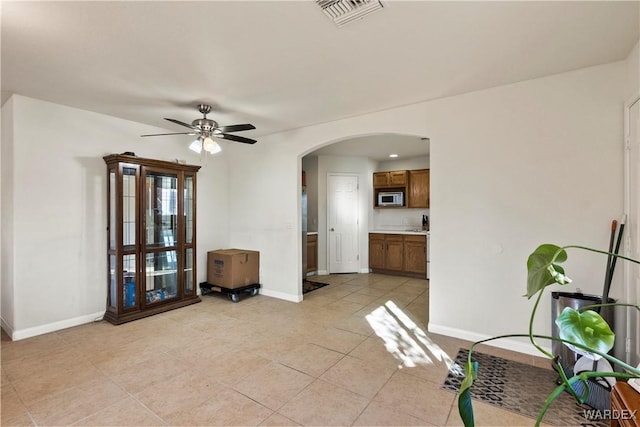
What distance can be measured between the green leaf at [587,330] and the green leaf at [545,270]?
0.32 ft

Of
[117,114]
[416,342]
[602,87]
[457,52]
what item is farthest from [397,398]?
[117,114]

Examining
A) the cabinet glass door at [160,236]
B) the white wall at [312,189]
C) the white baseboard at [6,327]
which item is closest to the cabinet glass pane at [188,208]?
the cabinet glass door at [160,236]

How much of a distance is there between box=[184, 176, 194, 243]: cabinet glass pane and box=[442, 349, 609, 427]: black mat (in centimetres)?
368

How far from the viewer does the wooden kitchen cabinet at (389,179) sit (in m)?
6.53

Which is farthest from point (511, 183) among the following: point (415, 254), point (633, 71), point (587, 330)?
point (415, 254)

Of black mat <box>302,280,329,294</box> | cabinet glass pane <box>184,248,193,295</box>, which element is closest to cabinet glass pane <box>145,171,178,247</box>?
cabinet glass pane <box>184,248,193,295</box>

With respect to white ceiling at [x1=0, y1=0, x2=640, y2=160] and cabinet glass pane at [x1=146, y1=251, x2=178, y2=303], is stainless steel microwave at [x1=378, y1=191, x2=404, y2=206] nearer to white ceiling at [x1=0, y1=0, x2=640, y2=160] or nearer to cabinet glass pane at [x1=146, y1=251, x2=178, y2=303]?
white ceiling at [x1=0, y1=0, x2=640, y2=160]

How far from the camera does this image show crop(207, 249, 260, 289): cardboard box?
177 inches

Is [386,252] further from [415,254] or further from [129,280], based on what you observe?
[129,280]

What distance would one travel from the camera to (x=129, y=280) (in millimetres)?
3686

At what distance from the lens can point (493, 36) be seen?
2.13 metres

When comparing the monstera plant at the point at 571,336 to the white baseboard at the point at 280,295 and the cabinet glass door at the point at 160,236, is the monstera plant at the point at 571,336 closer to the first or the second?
the white baseboard at the point at 280,295

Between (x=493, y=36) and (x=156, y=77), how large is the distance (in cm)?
281

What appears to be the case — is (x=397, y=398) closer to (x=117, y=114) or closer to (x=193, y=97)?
(x=193, y=97)
